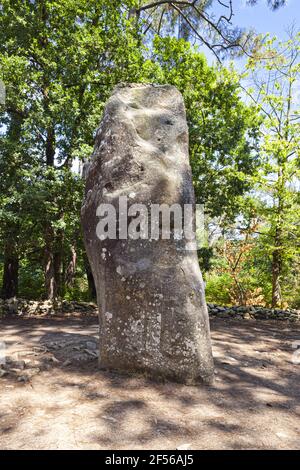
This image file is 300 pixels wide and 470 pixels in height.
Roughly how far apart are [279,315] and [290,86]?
25.5 ft

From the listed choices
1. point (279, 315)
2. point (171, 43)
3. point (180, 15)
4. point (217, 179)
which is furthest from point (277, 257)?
point (180, 15)

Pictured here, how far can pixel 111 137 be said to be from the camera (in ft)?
14.0

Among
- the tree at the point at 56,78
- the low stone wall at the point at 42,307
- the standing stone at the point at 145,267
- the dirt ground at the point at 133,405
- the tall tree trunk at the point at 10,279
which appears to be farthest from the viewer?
the tall tree trunk at the point at 10,279

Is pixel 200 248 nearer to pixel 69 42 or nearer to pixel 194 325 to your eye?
pixel 69 42

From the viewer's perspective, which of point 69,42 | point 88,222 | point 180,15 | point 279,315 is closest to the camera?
point 88,222

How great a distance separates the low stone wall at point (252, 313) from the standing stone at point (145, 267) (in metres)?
6.79

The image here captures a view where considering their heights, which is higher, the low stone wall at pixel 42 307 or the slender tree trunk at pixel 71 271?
the slender tree trunk at pixel 71 271

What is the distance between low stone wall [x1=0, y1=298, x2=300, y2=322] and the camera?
9836 millimetres

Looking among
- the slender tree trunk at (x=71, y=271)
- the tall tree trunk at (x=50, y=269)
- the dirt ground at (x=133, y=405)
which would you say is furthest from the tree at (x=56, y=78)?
the dirt ground at (x=133, y=405)

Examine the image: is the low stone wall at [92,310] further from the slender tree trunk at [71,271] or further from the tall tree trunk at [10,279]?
the slender tree trunk at [71,271]

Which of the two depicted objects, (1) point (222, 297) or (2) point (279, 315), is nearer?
(2) point (279, 315)

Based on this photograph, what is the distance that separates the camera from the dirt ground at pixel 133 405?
8.57 ft

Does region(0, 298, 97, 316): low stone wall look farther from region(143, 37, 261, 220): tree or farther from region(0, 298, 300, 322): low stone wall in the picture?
region(143, 37, 261, 220): tree

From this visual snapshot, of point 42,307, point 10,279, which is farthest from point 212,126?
point 10,279
